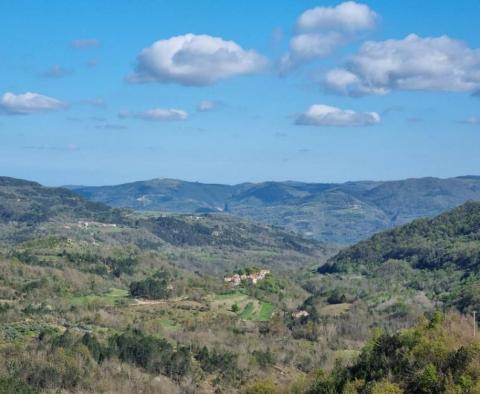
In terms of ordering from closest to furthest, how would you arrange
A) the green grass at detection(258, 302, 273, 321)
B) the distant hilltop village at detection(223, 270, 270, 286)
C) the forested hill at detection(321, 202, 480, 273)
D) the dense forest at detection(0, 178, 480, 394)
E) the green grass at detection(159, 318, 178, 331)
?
the dense forest at detection(0, 178, 480, 394) < the green grass at detection(159, 318, 178, 331) < the green grass at detection(258, 302, 273, 321) < the distant hilltop village at detection(223, 270, 270, 286) < the forested hill at detection(321, 202, 480, 273)

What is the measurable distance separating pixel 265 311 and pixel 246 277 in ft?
79.7

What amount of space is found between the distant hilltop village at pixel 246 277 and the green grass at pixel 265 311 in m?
15.5

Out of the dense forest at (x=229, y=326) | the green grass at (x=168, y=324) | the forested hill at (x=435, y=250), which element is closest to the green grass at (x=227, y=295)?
the dense forest at (x=229, y=326)

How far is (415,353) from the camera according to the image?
5453cm

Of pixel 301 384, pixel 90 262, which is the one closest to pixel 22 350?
pixel 301 384

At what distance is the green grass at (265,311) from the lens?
117 m

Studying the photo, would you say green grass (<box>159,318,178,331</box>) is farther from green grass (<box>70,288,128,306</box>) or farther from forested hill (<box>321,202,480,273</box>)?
forested hill (<box>321,202,480,273</box>)

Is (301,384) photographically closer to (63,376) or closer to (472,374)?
(472,374)

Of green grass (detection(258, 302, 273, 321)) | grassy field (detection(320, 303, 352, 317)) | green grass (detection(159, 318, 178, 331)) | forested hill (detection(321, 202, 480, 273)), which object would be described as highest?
forested hill (detection(321, 202, 480, 273))

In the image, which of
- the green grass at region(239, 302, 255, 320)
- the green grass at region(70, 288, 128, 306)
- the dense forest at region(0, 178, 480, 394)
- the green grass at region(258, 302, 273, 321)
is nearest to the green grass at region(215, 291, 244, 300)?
the dense forest at region(0, 178, 480, 394)

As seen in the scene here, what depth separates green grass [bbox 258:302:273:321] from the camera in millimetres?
116619

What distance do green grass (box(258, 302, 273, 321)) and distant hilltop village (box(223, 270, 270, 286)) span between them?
15.5 metres

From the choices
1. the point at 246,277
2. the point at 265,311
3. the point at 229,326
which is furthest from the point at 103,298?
the point at 246,277

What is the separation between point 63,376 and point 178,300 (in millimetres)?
53095
